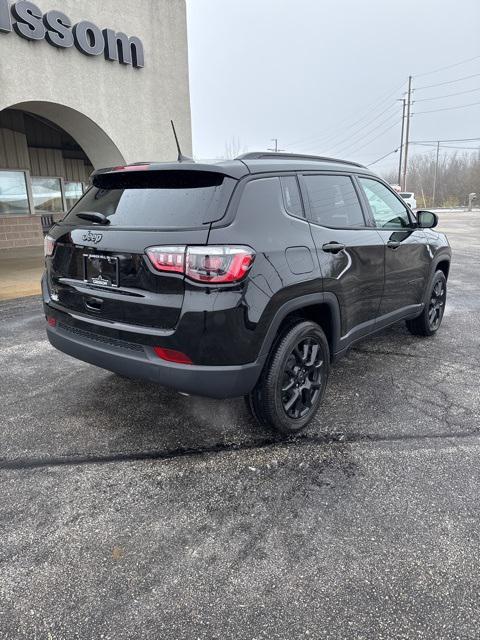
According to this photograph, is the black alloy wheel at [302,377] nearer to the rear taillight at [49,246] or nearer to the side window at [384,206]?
the side window at [384,206]

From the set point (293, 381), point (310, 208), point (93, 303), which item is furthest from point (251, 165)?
point (293, 381)

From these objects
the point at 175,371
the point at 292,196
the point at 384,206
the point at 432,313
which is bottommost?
the point at 432,313

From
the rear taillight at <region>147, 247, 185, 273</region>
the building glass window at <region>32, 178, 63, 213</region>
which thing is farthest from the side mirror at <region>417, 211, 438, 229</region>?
the building glass window at <region>32, 178, 63, 213</region>

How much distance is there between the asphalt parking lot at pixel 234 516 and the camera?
1836 millimetres

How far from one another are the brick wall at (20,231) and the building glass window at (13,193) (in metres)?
0.20

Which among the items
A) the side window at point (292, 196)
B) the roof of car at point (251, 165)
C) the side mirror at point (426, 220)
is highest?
the roof of car at point (251, 165)

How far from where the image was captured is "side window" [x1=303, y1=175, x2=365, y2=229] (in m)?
3.25

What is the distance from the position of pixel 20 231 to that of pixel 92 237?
1069 cm

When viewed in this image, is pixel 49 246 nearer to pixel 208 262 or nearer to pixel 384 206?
pixel 208 262

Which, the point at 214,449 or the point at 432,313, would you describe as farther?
the point at 432,313

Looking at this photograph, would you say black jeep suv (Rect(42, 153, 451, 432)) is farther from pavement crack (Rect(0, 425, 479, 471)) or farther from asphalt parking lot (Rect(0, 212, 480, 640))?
asphalt parking lot (Rect(0, 212, 480, 640))

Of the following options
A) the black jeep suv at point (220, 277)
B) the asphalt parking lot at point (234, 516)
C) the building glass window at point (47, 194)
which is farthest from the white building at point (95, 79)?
the asphalt parking lot at point (234, 516)

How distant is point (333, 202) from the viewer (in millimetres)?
Answer: 3492

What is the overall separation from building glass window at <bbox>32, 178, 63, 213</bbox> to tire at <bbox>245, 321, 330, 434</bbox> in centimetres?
1165
